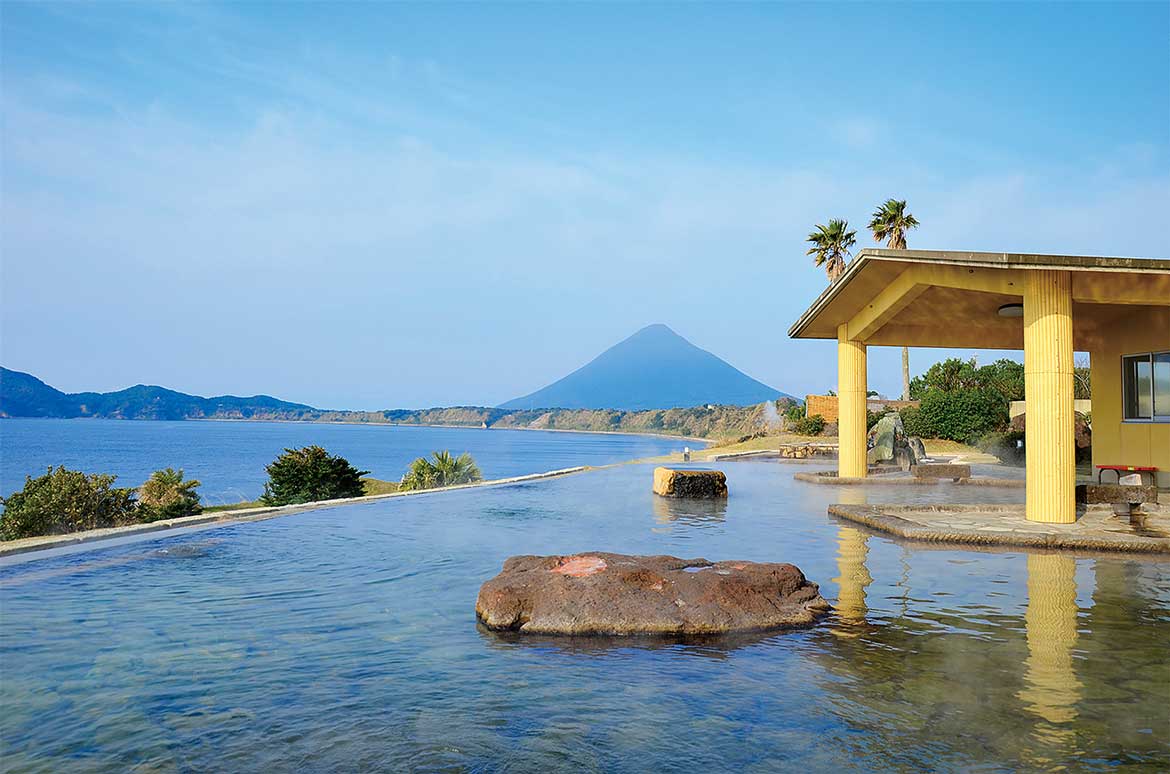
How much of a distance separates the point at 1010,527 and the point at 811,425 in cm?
3552

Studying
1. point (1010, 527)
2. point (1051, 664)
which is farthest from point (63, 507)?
point (1010, 527)

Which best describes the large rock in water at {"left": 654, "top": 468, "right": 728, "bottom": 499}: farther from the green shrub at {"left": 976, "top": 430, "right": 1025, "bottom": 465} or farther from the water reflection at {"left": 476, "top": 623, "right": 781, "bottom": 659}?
the green shrub at {"left": 976, "top": 430, "right": 1025, "bottom": 465}

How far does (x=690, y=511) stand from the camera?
16172mm

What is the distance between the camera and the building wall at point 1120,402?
1780 cm

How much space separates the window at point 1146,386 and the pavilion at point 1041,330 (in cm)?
2

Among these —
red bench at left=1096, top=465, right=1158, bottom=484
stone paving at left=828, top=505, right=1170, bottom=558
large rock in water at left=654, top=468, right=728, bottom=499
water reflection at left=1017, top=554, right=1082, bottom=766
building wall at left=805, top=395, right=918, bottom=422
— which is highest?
building wall at left=805, top=395, right=918, bottom=422

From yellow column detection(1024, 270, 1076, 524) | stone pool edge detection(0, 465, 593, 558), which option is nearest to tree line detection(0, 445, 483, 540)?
stone pool edge detection(0, 465, 593, 558)

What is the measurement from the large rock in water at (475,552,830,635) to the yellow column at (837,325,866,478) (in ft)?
46.0

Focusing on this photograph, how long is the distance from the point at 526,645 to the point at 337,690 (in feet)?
5.81

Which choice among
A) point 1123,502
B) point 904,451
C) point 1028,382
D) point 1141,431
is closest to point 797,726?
point 1028,382

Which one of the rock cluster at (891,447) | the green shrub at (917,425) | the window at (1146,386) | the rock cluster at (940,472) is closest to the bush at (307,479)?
the rock cluster at (940,472)

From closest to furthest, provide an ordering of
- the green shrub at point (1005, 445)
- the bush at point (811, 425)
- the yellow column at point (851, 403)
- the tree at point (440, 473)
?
the yellow column at point (851, 403) < the tree at point (440, 473) < the green shrub at point (1005, 445) < the bush at point (811, 425)

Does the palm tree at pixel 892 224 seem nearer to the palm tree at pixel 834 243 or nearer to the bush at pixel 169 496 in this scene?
the palm tree at pixel 834 243

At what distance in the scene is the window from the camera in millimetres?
17844
